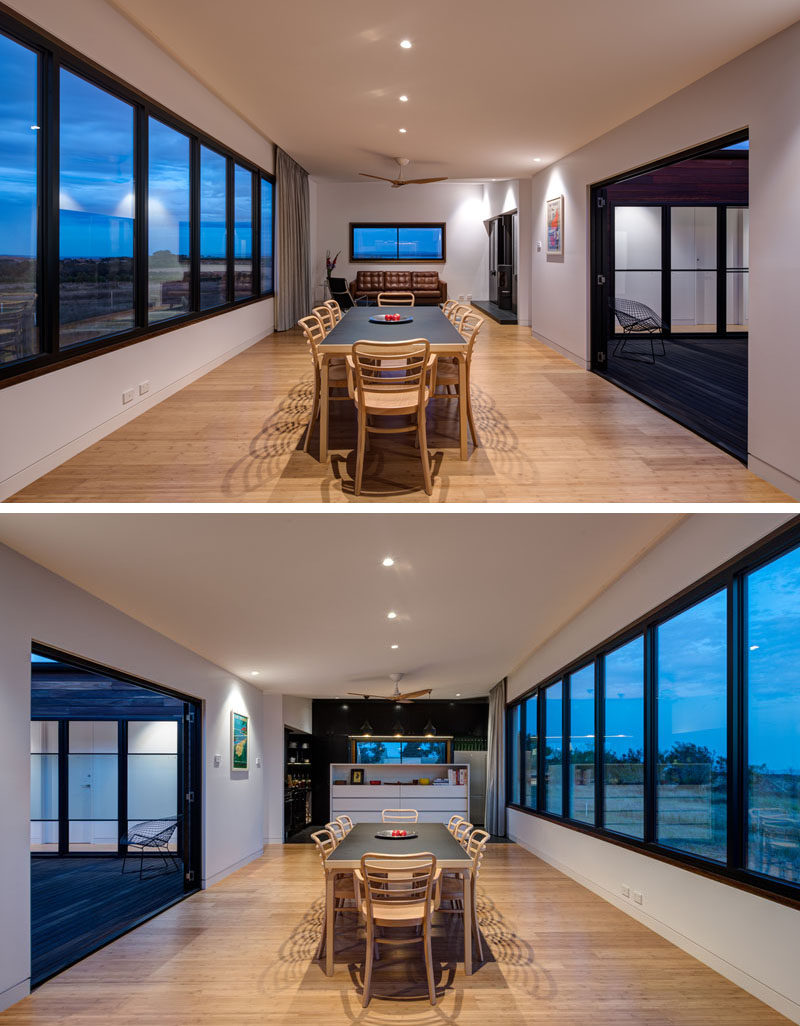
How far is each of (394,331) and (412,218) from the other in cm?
1315

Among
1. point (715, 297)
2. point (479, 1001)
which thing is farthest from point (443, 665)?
point (715, 297)

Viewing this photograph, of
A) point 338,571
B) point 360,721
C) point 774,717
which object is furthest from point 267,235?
point 774,717

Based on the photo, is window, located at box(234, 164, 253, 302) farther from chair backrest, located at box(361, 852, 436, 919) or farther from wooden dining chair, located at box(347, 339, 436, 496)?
chair backrest, located at box(361, 852, 436, 919)

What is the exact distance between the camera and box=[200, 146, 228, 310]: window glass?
31.2ft

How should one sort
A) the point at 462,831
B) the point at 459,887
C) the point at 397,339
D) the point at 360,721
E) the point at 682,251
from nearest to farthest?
the point at 397,339
the point at 459,887
the point at 462,831
the point at 682,251
the point at 360,721

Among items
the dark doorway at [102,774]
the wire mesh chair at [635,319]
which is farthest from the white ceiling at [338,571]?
the wire mesh chair at [635,319]

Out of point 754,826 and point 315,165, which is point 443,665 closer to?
point 754,826

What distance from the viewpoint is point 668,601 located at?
6.32m

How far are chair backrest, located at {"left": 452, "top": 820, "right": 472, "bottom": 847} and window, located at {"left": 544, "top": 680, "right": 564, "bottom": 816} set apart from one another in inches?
75.9

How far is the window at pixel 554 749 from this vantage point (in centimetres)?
1058

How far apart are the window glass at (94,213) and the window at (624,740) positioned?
4870mm

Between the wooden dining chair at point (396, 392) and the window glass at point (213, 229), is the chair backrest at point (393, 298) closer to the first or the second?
the window glass at point (213, 229)

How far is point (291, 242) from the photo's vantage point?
15.0 meters

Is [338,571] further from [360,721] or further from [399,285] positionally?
[399,285]
